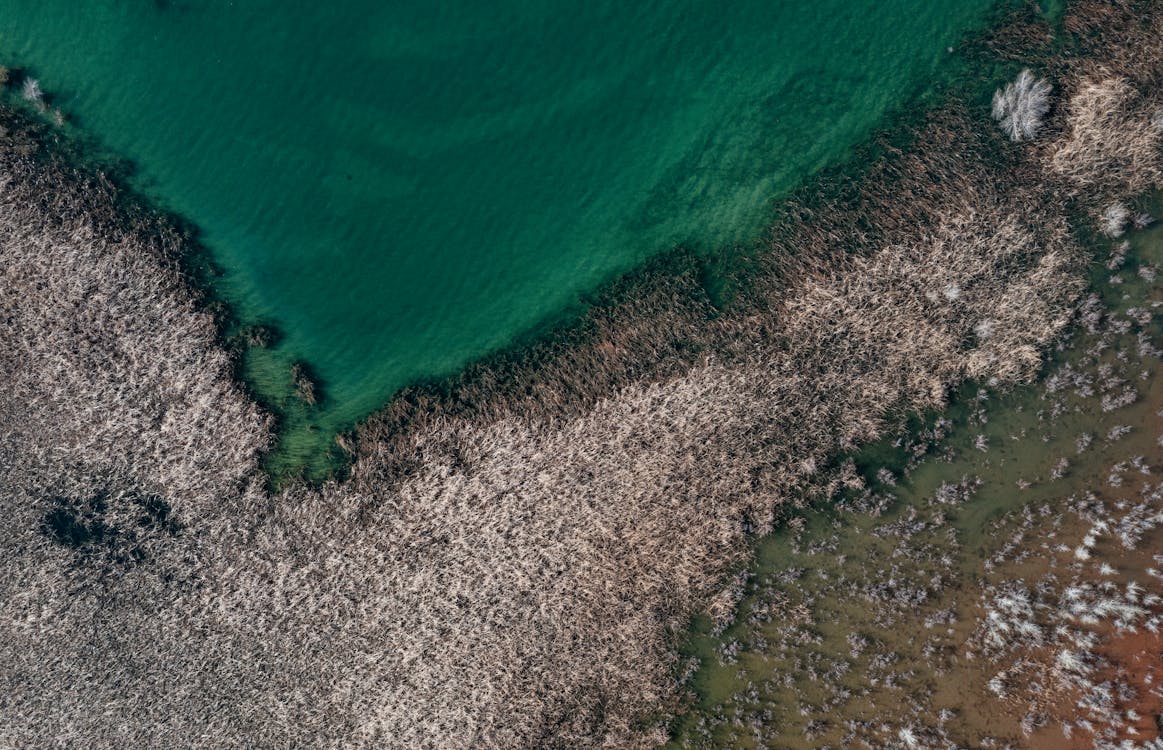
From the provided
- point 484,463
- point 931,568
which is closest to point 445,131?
point 484,463

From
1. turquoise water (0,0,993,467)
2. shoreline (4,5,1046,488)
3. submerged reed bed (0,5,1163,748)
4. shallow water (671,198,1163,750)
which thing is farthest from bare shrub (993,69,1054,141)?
shallow water (671,198,1163,750)

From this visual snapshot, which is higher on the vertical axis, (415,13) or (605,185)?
(415,13)

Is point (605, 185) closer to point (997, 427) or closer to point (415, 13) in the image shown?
point (415, 13)

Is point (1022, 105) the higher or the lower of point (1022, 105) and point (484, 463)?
the higher

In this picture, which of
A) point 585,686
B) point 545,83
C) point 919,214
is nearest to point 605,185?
point 545,83

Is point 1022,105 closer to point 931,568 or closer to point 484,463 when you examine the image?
point 931,568

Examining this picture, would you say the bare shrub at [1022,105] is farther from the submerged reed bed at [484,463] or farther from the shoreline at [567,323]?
the shoreline at [567,323]

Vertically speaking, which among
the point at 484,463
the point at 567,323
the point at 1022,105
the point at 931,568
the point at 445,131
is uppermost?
the point at 1022,105
